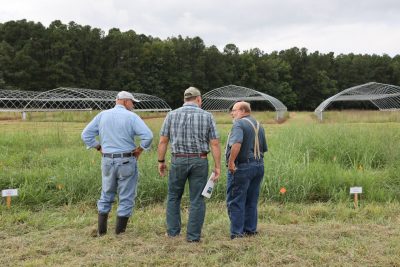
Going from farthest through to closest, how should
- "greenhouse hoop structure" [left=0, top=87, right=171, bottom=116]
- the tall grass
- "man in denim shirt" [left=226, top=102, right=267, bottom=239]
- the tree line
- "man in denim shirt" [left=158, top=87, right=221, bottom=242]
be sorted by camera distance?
1. the tree line
2. "greenhouse hoop structure" [left=0, top=87, right=171, bottom=116]
3. the tall grass
4. "man in denim shirt" [left=226, top=102, right=267, bottom=239]
5. "man in denim shirt" [left=158, top=87, right=221, bottom=242]

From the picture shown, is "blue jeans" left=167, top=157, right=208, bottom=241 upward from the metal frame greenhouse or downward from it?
downward

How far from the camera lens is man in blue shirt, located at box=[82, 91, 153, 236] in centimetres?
424

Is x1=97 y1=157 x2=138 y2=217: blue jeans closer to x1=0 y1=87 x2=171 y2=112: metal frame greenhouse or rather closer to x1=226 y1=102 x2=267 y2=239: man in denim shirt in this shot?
x1=226 y1=102 x2=267 y2=239: man in denim shirt

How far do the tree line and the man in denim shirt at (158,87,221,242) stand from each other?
3927 cm

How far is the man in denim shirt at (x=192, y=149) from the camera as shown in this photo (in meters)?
3.99

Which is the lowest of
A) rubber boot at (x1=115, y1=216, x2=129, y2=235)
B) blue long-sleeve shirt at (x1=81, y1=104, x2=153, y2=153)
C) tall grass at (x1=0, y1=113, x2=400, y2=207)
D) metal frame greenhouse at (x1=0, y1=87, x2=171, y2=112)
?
rubber boot at (x1=115, y1=216, x2=129, y2=235)

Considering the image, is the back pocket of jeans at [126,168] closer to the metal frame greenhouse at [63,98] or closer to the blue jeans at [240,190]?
the blue jeans at [240,190]

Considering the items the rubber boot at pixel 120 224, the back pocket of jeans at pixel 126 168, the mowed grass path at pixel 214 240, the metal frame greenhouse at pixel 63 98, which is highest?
the metal frame greenhouse at pixel 63 98

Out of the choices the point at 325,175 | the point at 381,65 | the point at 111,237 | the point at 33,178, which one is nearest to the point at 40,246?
the point at 111,237

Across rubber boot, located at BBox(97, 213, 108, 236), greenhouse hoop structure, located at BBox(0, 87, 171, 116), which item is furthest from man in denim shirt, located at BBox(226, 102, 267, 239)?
greenhouse hoop structure, located at BBox(0, 87, 171, 116)

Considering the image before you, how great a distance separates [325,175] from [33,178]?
4068 mm

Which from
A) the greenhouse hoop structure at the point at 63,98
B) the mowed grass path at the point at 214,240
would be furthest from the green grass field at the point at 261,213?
the greenhouse hoop structure at the point at 63,98

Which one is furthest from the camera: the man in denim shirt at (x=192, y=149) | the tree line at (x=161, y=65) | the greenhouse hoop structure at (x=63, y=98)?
the tree line at (x=161, y=65)

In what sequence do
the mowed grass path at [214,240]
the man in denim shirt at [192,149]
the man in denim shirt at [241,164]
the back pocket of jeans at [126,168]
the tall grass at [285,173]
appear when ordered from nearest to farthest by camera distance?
the mowed grass path at [214,240]
the man in denim shirt at [192,149]
the man in denim shirt at [241,164]
the back pocket of jeans at [126,168]
the tall grass at [285,173]
